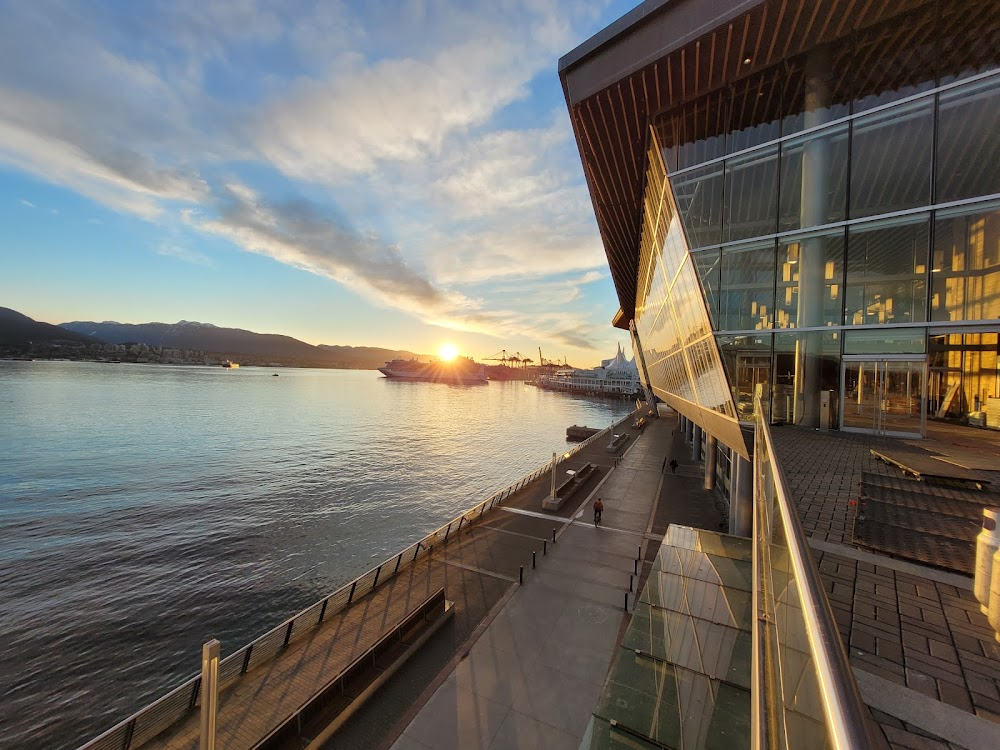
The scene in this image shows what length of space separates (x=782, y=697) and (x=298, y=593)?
21.3 m

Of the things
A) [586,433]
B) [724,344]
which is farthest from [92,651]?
[586,433]

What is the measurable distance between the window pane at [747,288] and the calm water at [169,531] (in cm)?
1969

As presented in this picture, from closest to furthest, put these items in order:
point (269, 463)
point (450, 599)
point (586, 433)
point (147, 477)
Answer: point (450, 599) < point (147, 477) < point (269, 463) < point (586, 433)

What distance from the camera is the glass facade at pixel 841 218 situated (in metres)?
9.78

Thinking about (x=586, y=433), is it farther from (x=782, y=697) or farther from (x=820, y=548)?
(x=782, y=697)

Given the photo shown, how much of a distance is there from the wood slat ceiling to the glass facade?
5 cm

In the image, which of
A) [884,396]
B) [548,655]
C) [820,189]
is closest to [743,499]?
[884,396]

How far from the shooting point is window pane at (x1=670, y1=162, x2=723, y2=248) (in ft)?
46.4

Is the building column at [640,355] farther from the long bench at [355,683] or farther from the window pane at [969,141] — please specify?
the long bench at [355,683]

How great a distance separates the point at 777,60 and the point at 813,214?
465cm

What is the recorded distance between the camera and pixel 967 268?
9.88 m

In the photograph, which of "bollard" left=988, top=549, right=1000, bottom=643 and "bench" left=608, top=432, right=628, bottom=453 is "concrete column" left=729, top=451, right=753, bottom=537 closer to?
"bollard" left=988, top=549, right=1000, bottom=643

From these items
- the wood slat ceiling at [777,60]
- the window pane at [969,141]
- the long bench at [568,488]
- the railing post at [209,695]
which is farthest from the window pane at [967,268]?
the long bench at [568,488]

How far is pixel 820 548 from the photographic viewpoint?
21.7ft
